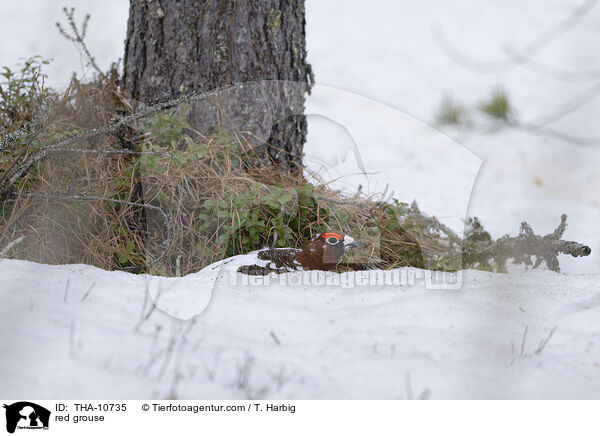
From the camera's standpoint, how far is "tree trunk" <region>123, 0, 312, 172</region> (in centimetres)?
268

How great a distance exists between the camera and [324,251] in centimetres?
214

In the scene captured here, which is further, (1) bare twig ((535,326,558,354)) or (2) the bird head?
(2) the bird head

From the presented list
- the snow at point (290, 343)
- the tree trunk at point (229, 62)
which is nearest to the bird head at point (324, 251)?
the snow at point (290, 343)

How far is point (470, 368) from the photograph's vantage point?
1.33 metres

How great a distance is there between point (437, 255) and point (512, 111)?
77cm

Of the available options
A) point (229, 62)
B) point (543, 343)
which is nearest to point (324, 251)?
point (543, 343)
